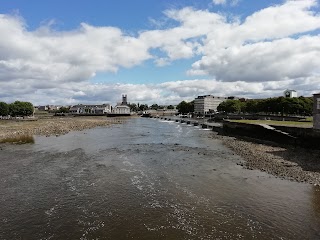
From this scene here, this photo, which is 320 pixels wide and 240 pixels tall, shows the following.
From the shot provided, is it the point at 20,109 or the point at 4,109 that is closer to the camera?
the point at 4,109

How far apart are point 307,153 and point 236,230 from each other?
1190 inches

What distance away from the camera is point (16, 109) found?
18375 cm

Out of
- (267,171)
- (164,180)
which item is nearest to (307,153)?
(267,171)

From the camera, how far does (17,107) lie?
606 feet

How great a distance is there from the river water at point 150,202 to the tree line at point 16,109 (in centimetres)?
15856

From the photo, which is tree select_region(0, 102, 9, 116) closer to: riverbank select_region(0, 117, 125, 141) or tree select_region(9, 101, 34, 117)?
tree select_region(9, 101, 34, 117)

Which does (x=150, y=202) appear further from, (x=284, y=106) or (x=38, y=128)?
(x=284, y=106)

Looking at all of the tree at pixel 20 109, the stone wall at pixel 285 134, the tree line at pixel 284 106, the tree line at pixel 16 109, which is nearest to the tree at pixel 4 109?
the tree line at pixel 16 109

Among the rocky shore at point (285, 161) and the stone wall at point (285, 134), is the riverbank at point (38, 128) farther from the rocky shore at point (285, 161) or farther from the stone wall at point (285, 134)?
the rocky shore at point (285, 161)

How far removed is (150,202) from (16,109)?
182m

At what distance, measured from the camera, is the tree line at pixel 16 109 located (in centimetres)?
17920

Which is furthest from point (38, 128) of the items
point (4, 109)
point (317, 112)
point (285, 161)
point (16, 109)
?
point (16, 109)

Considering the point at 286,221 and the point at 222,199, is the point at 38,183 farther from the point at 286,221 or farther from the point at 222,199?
the point at 286,221

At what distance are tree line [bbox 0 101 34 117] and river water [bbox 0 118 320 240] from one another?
15856cm
